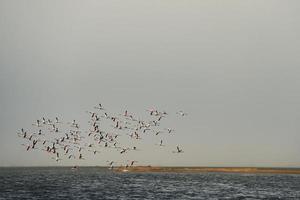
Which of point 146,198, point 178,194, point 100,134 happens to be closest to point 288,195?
point 178,194

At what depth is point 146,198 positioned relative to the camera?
82375mm

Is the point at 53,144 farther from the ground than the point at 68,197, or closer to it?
farther from the ground

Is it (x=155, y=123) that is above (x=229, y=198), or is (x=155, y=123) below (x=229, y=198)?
above

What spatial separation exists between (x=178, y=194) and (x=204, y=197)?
19.8ft

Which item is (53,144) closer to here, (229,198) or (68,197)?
→ (68,197)

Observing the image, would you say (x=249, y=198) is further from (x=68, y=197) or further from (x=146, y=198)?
(x=68, y=197)

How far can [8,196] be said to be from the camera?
83312 mm

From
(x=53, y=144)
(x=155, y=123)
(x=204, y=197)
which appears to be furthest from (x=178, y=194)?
(x=53, y=144)

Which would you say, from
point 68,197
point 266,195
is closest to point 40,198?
point 68,197

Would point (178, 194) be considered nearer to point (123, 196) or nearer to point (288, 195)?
point (123, 196)

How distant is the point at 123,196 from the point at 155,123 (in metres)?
11.2

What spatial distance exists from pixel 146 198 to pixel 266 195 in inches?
800

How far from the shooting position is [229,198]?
275 feet

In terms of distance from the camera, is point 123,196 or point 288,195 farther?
point 288,195
